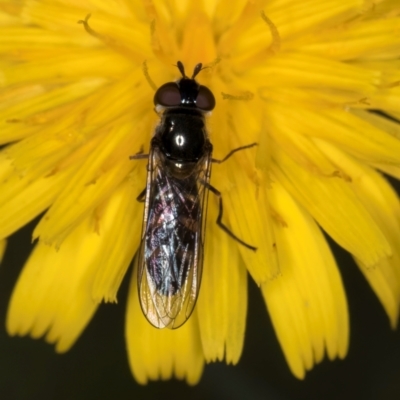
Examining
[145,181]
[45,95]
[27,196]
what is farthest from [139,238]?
[45,95]

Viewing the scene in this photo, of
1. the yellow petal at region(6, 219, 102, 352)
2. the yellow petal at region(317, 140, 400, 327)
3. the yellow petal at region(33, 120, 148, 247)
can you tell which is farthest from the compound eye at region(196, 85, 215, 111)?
the yellow petal at region(6, 219, 102, 352)

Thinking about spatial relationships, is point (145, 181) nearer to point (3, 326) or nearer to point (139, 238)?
point (139, 238)

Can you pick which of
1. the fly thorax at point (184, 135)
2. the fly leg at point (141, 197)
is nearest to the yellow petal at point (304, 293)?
the fly thorax at point (184, 135)

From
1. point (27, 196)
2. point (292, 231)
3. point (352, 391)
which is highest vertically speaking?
point (27, 196)

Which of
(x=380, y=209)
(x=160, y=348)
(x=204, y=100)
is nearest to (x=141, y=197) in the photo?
(x=204, y=100)

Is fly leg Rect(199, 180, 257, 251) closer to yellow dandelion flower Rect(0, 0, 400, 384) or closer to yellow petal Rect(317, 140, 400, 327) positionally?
yellow dandelion flower Rect(0, 0, 400, 384)
